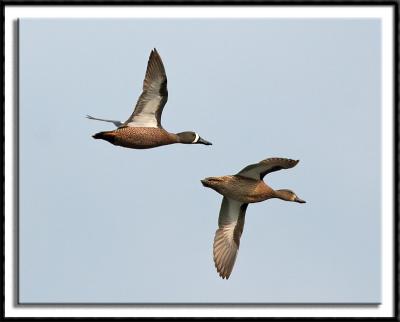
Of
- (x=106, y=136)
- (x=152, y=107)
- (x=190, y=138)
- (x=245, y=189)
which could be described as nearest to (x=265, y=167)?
(x=245, y=189)

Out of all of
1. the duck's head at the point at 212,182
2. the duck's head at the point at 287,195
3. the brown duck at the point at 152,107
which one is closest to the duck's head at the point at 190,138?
the brown duck at the point at 152,107

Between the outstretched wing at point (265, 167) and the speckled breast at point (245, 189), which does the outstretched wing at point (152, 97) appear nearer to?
the speckled breast at point (245, 189)

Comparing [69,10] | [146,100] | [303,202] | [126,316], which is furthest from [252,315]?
[69,10]

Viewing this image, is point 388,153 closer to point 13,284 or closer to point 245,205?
point 245,205

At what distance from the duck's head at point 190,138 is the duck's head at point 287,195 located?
157cm

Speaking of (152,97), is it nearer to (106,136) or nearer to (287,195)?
(106,136)

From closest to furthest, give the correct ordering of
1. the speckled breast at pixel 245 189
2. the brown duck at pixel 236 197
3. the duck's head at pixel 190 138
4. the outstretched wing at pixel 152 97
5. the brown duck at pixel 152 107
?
the brown duck at pixel 236 197, the speckled breast at pixel 245 189, the brown duck at pixel 152 107, the outstretched wing at pixel 152 97, the duck's head at pixel 190 138

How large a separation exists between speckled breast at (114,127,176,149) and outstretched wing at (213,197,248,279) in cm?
151

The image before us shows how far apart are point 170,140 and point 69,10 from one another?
278 centimetres

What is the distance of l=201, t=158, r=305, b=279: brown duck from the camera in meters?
16.7

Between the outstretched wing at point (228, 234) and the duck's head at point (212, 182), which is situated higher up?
the duck's head at point (212, 182)

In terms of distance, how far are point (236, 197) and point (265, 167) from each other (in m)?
0.78

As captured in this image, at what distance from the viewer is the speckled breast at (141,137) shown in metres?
17.0

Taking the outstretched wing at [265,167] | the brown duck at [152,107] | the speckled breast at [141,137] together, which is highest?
the brown duck at [152,107]
